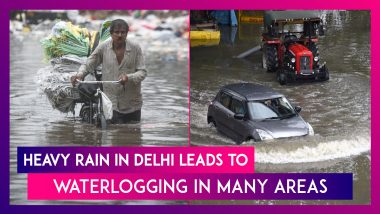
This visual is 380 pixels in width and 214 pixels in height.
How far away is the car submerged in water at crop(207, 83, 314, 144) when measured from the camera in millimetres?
10453

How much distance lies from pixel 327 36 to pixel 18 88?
188 inches

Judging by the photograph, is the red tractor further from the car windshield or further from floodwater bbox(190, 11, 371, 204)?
the car windshield

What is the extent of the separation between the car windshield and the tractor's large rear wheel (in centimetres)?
98

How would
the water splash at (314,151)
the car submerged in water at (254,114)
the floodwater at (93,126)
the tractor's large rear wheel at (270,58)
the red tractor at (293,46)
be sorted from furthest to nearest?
the tractor's large rear wheel at (270,58) → the red tractor at (293,46) → the car submerged in water at (254,114) → the floodwater at (93,126) → the water splash at (314,151)

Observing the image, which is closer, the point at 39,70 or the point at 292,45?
the point at 39,70

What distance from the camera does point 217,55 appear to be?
11508 mm

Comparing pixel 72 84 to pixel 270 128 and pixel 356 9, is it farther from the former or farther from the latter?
pixel 356 9

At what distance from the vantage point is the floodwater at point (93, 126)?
10336 mm

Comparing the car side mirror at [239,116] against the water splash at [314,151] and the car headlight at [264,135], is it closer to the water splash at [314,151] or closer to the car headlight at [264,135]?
the car headlight at [264,135]

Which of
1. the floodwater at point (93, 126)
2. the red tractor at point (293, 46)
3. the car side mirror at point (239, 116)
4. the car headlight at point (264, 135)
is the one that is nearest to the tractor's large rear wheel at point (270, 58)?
the red tractor at point (293, 46)

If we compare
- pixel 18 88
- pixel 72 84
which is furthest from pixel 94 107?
pixel 18 88

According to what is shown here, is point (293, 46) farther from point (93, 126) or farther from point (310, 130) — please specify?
point (93, 126)

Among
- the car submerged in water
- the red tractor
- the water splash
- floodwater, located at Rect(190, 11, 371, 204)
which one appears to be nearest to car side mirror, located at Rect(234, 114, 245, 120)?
the car submerged in water
